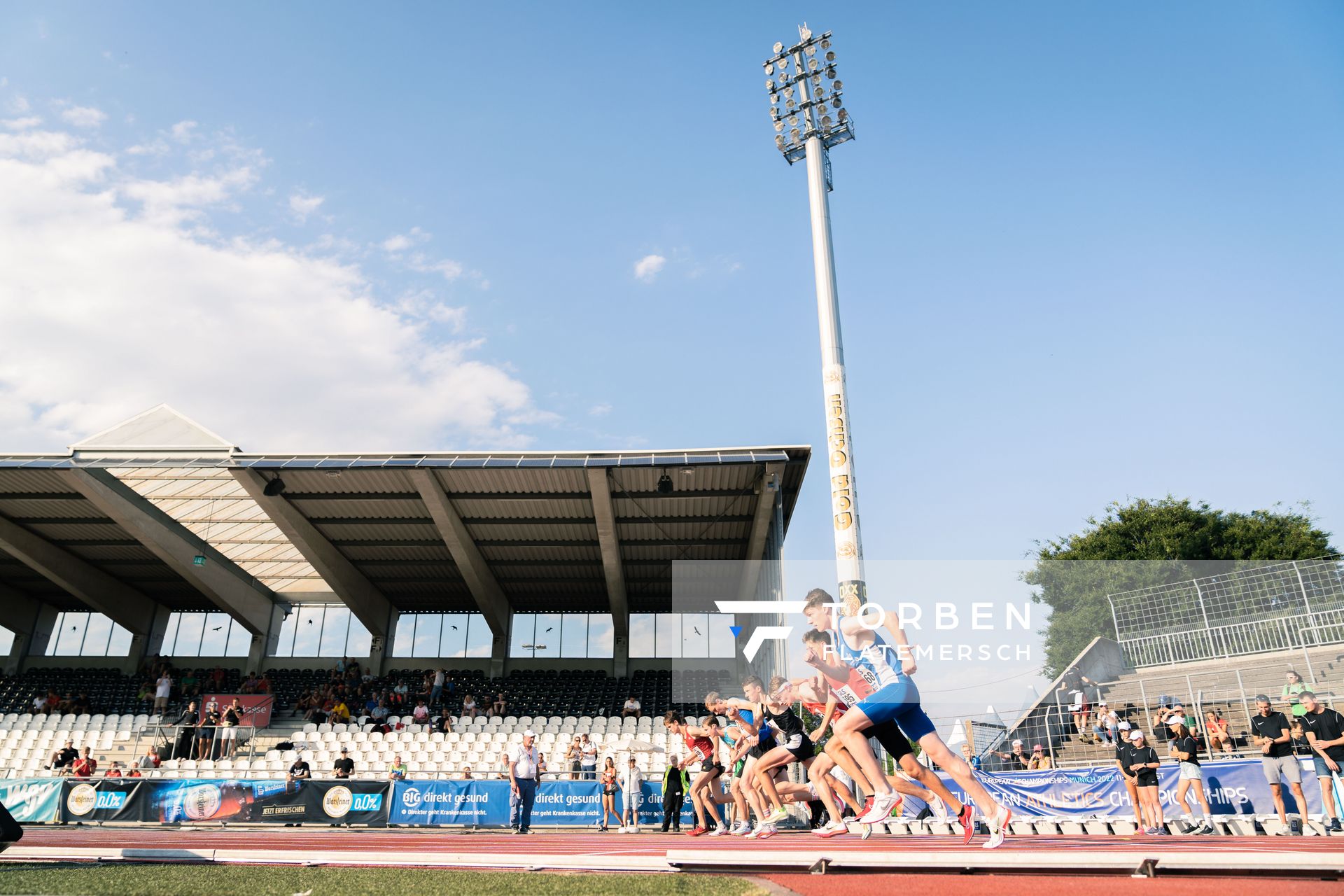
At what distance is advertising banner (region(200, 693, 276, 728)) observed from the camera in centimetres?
3036

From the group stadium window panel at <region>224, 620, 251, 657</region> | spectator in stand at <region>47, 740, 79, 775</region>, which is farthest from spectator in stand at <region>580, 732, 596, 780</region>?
stadium window panel at <region>224, 620, 251, 657</region>

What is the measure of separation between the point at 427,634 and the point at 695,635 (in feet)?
40.3

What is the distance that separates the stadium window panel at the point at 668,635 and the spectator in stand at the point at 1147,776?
26.6 metres

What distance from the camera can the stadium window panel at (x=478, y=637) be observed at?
37188 mm

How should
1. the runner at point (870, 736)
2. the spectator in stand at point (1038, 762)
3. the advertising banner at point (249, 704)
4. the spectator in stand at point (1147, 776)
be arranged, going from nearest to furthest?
the runner at point (870, 736)
the spectator in stand at point (1147, 776)
the spectator in stand at point (1038, 762)
the advertising banner at point (249, 704)

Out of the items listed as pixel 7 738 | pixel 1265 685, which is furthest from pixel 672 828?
pixel 7 738

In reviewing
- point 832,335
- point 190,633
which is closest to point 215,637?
point 190,633

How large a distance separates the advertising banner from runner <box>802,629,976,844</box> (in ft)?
93.6

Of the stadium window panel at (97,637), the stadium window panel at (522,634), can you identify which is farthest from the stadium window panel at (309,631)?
the stadium window panel at (522,634)

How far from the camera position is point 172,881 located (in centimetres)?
614

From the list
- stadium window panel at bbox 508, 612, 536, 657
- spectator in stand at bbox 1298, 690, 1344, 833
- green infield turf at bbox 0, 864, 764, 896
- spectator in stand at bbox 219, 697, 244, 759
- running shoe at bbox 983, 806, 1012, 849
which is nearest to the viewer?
green infield turf at bbox 0, 864, 764, 896

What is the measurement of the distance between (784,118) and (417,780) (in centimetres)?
2142

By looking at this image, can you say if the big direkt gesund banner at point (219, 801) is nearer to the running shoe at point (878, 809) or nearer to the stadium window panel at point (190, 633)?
the running shoe at point (878, 809)

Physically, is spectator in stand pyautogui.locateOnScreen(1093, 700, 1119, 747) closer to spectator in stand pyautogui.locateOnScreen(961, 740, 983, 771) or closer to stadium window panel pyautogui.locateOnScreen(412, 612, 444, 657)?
spectator in stand pyautogui.locateOnScreen(961, 740, 983, 771)
